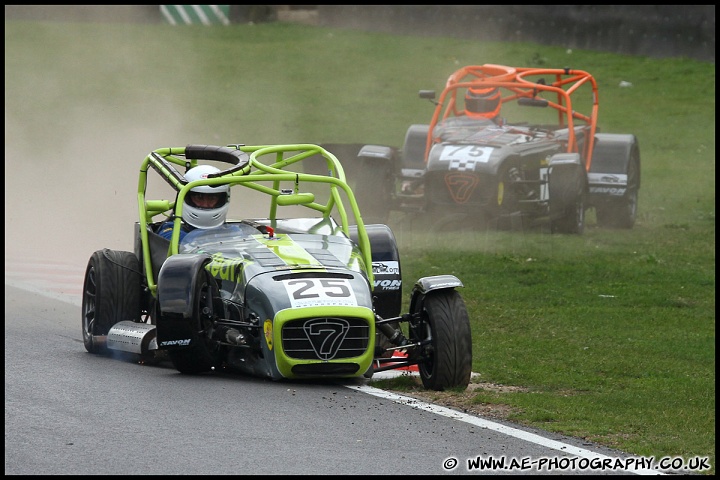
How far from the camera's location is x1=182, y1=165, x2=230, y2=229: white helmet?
1051cm

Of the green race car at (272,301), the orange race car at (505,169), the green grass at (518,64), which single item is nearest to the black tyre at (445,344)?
the green race car at (272,301)

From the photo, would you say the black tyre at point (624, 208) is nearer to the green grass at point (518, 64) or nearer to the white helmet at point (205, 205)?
the green grass at point (518, 64)

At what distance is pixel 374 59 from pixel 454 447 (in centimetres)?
2729

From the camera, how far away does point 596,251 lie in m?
17.1

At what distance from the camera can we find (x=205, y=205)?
34.5ft

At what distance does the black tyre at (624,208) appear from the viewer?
62.9ft

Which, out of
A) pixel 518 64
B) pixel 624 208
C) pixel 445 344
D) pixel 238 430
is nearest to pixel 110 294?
pixel 445 344

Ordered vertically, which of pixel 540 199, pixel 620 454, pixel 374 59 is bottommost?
pixel 620 454

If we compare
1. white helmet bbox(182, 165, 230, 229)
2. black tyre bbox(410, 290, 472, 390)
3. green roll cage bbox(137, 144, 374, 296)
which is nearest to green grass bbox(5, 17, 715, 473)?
black tyre bbox(410, 290, 472, 390)

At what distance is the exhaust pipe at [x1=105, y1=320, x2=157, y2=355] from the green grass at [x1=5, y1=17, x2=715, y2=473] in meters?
2.41

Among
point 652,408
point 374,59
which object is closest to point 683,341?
point 652,408

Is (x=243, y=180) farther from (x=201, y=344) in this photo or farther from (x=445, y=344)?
(x=445, y=344)

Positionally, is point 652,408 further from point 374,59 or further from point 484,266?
point 374,59

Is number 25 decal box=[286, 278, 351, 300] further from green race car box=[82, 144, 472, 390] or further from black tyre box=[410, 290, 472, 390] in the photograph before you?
black tyre box=[410, 290, 472, 390]
